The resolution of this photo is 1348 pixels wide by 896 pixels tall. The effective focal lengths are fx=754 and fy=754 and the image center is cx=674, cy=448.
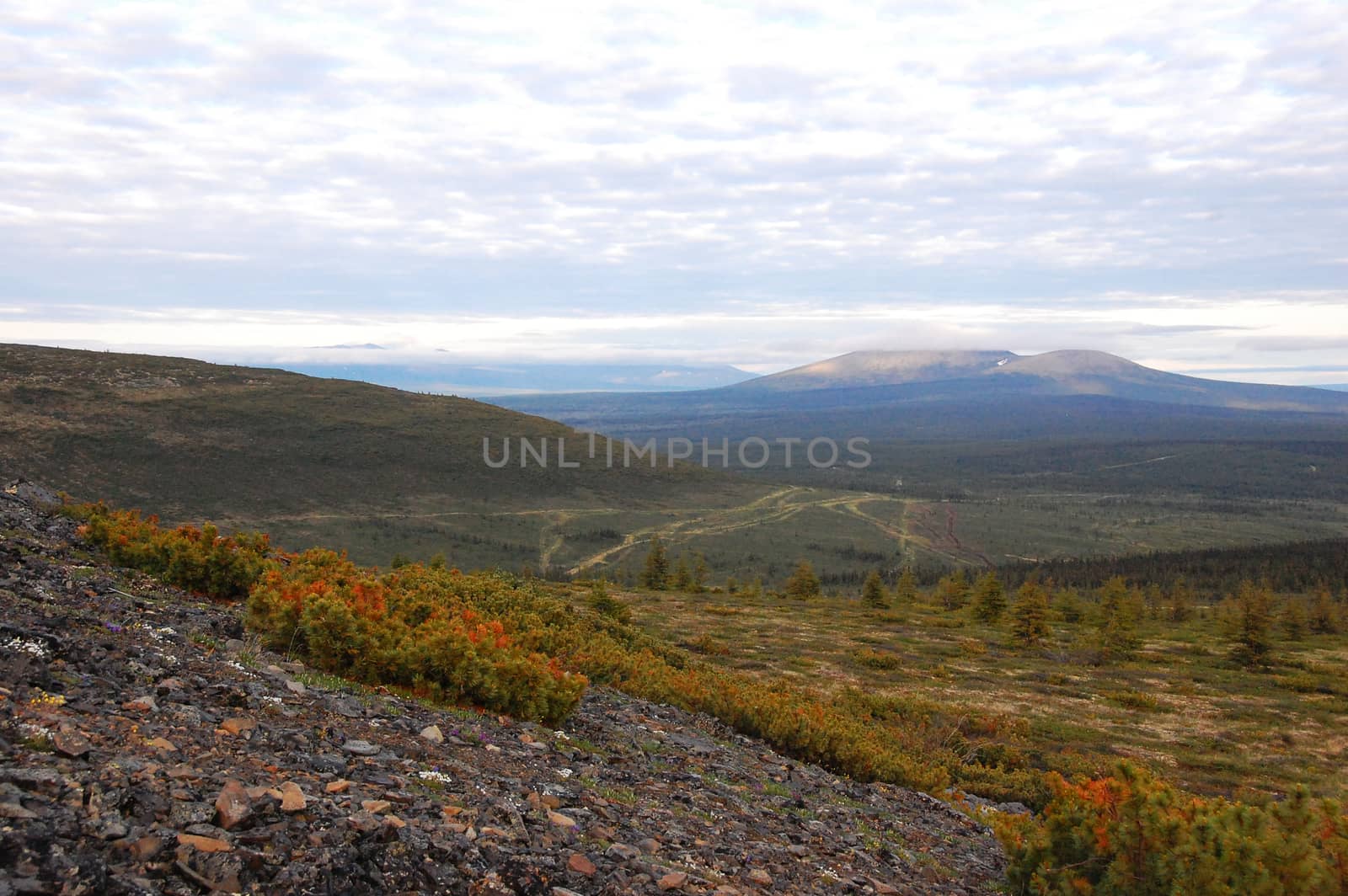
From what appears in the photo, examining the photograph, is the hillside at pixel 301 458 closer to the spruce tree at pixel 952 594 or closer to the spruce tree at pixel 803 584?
the spruce tree at pixel 803 584

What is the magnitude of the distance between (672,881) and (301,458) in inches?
3600

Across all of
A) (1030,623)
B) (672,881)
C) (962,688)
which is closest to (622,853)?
(672,881)

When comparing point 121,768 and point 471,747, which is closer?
point 121,768

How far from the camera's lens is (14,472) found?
6153 cm

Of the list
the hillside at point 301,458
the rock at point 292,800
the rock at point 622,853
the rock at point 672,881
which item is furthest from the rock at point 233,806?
the hillside at point 301,458

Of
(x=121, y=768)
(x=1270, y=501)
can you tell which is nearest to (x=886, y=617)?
(x=121, y=768)

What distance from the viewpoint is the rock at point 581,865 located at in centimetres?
495

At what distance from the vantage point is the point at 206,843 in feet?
12.7

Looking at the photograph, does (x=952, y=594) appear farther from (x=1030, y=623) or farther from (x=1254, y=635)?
(x=1254, y=635)

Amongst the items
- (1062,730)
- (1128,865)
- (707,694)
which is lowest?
(1062,730)

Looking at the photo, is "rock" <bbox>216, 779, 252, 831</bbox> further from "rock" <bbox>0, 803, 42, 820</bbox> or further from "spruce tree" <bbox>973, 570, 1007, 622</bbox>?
"spruce tree" <bbox>973, 570, 1007, 622</bbox>

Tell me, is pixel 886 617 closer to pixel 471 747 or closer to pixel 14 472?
pixel 471 747

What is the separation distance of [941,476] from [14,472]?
17902 cm

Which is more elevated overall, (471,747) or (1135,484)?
(471,747)
